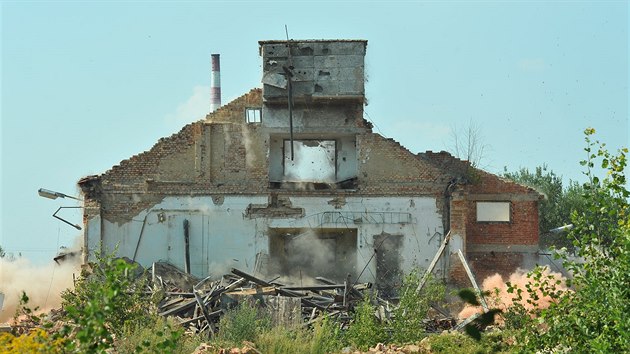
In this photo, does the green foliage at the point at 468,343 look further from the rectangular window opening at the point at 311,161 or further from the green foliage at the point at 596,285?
the rectangular window opening at the point at 311,161

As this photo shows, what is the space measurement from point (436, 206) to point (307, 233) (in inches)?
159

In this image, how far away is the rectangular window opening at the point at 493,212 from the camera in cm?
3722

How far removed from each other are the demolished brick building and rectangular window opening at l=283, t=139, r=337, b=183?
700mm

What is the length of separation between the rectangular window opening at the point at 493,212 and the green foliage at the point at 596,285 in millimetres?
20939

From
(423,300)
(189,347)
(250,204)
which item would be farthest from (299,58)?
(189,347)

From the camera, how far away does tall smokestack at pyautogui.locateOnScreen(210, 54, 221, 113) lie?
46.7 meters

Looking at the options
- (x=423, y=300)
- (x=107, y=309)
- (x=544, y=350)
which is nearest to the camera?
(x=107, y=309)

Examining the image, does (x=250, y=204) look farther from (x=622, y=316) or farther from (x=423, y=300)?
(x=622, y=316)

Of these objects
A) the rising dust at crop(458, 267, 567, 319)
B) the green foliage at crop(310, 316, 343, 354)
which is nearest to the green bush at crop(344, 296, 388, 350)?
A: the green foliage at crop(310, 316, 343, 354)

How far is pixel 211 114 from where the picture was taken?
36.2 meters

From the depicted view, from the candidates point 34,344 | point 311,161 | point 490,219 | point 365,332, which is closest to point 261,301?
point 365,332

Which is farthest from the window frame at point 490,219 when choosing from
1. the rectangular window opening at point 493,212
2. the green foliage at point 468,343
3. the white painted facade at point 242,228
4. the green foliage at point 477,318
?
the green foliage at point 468,343

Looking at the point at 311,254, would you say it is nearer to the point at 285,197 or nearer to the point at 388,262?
the point at 285,197

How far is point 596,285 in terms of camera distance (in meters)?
15.2
